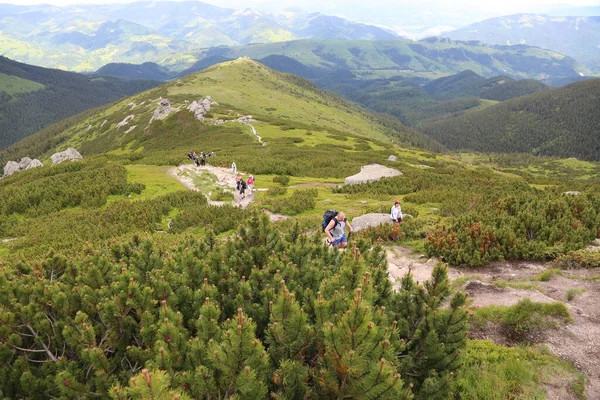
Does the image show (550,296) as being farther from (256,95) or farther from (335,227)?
(256,95)

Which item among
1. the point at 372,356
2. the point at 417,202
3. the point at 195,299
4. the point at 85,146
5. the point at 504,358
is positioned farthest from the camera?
the point at 85,146

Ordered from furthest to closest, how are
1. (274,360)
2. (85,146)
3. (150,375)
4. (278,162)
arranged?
1. (85,146)
2. (278,162)
3. (274,360)
4. (150,375)

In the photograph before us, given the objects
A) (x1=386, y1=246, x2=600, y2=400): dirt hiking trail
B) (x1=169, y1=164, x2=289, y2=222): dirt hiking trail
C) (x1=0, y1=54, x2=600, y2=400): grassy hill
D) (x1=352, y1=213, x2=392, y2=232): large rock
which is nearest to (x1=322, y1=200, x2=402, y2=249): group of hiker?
(x1=386, y1=246, x2=600, y2=400): dirt hiking trail

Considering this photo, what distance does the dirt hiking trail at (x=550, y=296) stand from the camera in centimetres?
709

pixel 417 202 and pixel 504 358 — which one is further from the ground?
pixel 504 358

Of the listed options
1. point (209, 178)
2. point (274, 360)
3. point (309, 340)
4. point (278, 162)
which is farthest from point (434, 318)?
point (278, 162)

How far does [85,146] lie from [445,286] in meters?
129

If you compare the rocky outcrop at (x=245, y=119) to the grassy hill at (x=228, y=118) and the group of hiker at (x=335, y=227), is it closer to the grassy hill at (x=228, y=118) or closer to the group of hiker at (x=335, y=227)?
the grassy hill at (x=228, y=118)

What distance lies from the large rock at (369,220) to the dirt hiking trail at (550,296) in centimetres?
297

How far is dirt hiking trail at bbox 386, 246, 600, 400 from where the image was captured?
7.09m

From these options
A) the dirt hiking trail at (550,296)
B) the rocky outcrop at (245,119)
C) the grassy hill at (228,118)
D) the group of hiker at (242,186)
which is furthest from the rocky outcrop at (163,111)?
the dirt hiking trail at (550,296)

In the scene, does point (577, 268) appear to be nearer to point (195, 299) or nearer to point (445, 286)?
point (445, 286)

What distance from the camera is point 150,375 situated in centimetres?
279

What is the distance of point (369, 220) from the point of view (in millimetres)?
18984
